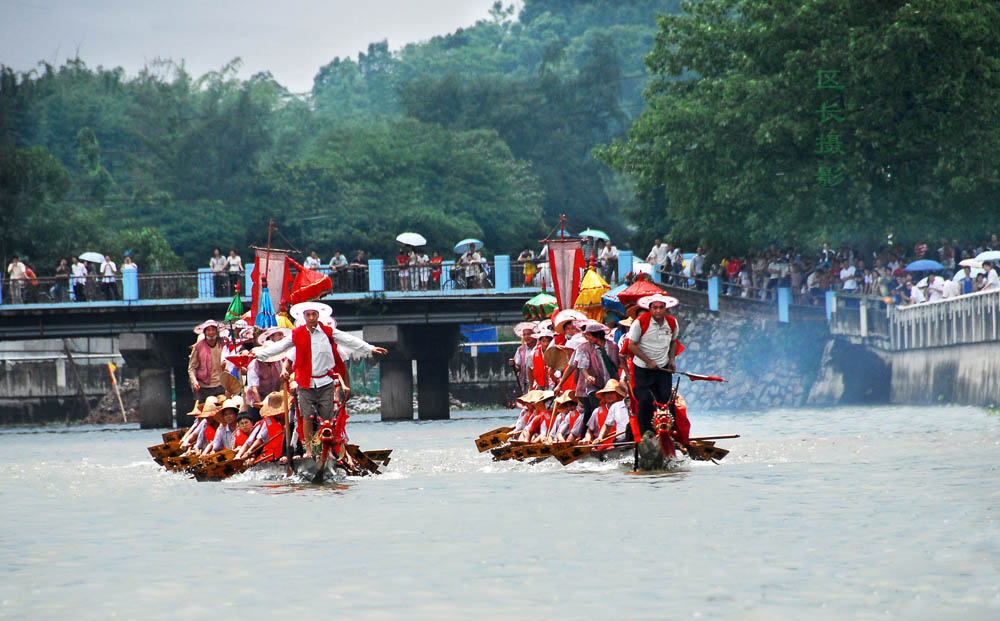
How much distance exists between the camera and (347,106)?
111 meters

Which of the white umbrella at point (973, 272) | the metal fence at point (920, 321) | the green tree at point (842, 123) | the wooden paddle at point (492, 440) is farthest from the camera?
the green tree at point (842, 123)

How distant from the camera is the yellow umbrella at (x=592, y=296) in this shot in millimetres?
24453

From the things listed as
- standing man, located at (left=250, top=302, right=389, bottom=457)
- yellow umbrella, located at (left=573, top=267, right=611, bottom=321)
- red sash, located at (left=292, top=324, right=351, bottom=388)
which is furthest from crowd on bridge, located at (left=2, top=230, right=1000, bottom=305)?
red sash, located at (left=292, top=324, right=351, bottom=388)

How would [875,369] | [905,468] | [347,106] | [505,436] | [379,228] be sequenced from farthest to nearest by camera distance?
[347,106] → [379,228] → [875,369] → [505,436] → [905,468]

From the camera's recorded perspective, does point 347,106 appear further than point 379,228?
Yes

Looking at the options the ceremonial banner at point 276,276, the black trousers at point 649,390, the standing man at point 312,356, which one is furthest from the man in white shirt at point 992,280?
the standing man at point 312,356

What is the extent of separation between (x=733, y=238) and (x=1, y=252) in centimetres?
3152

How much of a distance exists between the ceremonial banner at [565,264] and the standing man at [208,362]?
791 centimetres

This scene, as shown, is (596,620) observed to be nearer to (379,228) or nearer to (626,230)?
(379,228)

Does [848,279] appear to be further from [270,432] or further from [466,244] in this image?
[270,432]

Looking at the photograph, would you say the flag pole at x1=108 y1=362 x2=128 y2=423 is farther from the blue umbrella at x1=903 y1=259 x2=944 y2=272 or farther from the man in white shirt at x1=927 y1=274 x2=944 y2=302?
the man in white shirt at x1=927 y1=274 x2=944 y2=302

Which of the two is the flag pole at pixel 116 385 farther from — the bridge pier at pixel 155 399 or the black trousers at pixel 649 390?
the black trousers at pixel 649 390

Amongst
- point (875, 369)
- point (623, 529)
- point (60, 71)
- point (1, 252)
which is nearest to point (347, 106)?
point (60, 71)

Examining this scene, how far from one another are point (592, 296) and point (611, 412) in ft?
17.5
